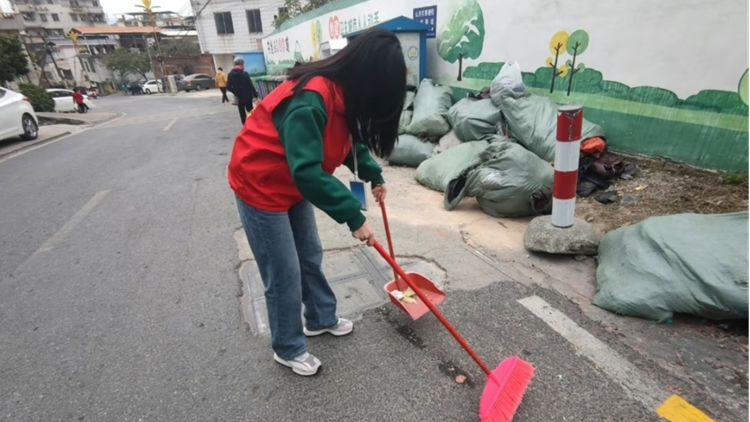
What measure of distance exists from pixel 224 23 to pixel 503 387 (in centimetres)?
3165

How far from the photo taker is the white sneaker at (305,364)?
1.83m

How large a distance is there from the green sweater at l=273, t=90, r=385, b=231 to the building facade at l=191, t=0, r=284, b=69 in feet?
91.8

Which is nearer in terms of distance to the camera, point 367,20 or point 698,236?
point 698,236

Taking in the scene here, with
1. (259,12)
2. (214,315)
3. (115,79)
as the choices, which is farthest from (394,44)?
(115,79)

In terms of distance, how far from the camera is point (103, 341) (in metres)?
2.15

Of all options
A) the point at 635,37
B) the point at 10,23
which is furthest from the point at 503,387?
the point at 10,23

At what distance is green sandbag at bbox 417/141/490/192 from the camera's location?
3918 millimetres

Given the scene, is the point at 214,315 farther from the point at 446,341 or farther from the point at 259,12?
the point at 259,12

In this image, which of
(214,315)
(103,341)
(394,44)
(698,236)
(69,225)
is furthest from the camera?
(69,225)

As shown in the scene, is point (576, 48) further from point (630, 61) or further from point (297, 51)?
point (297, 51)

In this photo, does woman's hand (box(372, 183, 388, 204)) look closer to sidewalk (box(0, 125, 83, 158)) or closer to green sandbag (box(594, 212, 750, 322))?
green sandbag (box(594, 212, 750, 322))

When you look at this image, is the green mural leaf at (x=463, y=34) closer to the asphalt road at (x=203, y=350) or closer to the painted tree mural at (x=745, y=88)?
the asphalt road at (x=203, y=350)

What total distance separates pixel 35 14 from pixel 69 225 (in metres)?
62.2

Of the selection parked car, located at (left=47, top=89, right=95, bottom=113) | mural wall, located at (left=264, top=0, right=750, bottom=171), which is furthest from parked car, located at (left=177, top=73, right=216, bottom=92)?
mural wall, located at (left=264, top=0, right=750, bottom=171)
